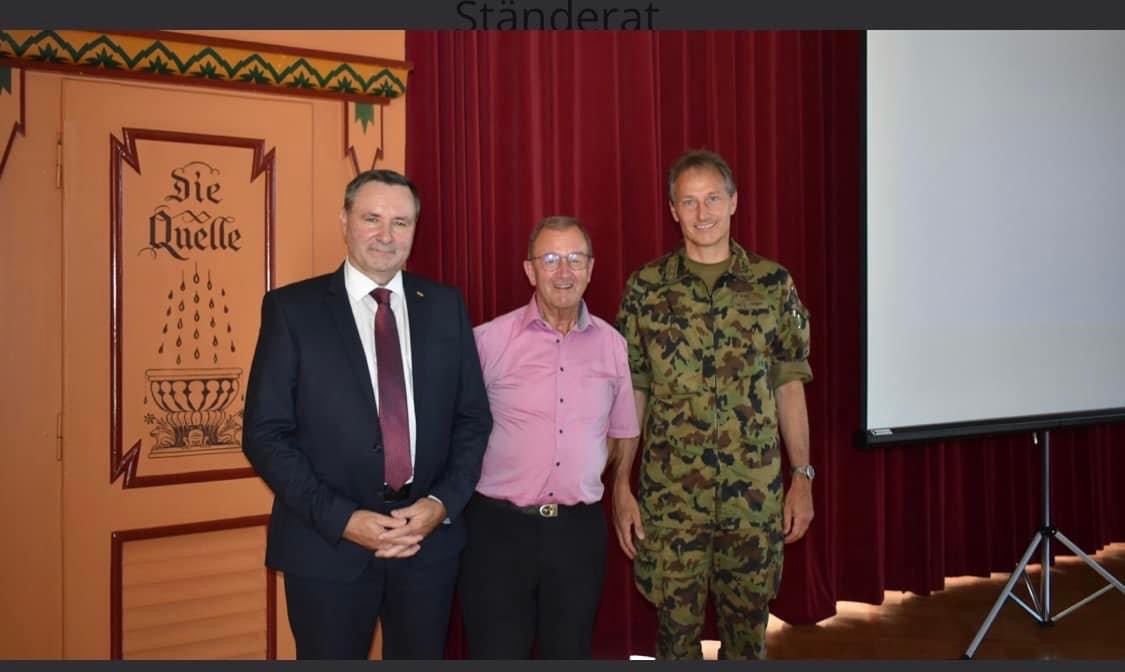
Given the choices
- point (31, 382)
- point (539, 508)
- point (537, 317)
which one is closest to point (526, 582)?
point (539, 508)

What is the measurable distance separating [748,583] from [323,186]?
1.67m

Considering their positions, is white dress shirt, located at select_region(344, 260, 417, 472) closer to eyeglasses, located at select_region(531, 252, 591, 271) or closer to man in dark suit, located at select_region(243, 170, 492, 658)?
man in dark suit, located at select_region(243, 170, 492, 658)

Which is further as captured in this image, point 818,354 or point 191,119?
point 818,354

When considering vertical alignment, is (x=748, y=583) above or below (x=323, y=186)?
below

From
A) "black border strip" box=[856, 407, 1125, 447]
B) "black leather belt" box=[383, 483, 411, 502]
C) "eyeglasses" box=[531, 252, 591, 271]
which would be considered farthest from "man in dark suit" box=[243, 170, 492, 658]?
"black border strip" box=[856, 407, 1125, 447]

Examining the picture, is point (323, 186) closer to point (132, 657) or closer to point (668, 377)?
point (668, 377)

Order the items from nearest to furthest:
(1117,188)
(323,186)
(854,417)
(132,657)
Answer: (132,657)
(323,186)
(1117,188)
(854,417)

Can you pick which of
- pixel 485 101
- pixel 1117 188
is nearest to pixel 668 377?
pixel 485 101

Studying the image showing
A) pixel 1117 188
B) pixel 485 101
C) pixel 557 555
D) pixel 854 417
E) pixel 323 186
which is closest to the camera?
pixel 557 555

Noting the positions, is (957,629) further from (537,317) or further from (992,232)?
(537,317)

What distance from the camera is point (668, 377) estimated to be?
206 cm

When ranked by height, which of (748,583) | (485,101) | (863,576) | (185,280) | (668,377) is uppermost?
(485,101)

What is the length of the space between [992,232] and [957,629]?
5.17 ft

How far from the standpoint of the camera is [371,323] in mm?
1690
